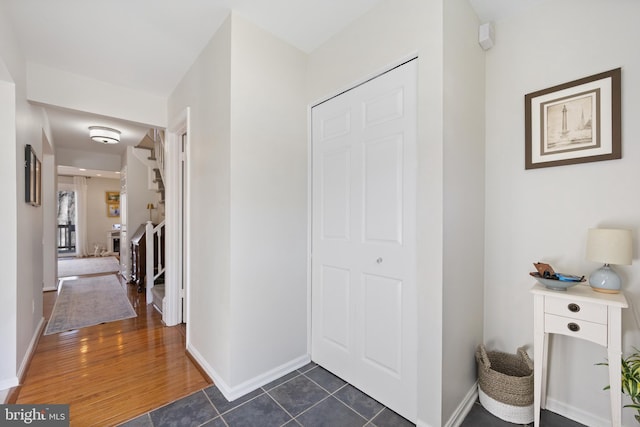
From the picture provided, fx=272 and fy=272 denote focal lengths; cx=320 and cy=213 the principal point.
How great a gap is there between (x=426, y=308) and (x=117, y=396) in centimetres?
207

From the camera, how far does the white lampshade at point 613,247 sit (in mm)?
1266

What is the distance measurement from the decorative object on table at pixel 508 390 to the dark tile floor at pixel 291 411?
7cm

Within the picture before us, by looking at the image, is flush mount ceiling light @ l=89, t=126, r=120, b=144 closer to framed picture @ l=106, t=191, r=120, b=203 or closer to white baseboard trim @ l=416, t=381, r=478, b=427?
white baseboard trim @ l=416, t=381, r=478, b=427

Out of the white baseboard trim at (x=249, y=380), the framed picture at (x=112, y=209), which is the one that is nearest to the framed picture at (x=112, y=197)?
the framed picture at (x=112, y=209)

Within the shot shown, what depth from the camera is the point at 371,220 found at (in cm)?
179

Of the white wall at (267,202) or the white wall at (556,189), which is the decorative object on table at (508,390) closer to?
the white wall at (556,189)

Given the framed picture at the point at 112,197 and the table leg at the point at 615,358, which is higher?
the framed picture at the point at 112,197

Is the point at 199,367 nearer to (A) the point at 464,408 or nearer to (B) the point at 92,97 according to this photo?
(A) the point at 464,408

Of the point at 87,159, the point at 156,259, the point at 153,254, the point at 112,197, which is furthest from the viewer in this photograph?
the point at 112,197

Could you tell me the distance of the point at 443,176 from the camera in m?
1.39

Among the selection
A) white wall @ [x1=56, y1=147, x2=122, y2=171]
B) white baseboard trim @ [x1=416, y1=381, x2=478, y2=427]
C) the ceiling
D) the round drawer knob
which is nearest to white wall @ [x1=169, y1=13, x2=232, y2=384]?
the ceiling

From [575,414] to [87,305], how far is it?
5020 mm

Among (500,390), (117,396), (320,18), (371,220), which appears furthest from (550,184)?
(117,396)

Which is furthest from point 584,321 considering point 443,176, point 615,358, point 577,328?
point 443,176
